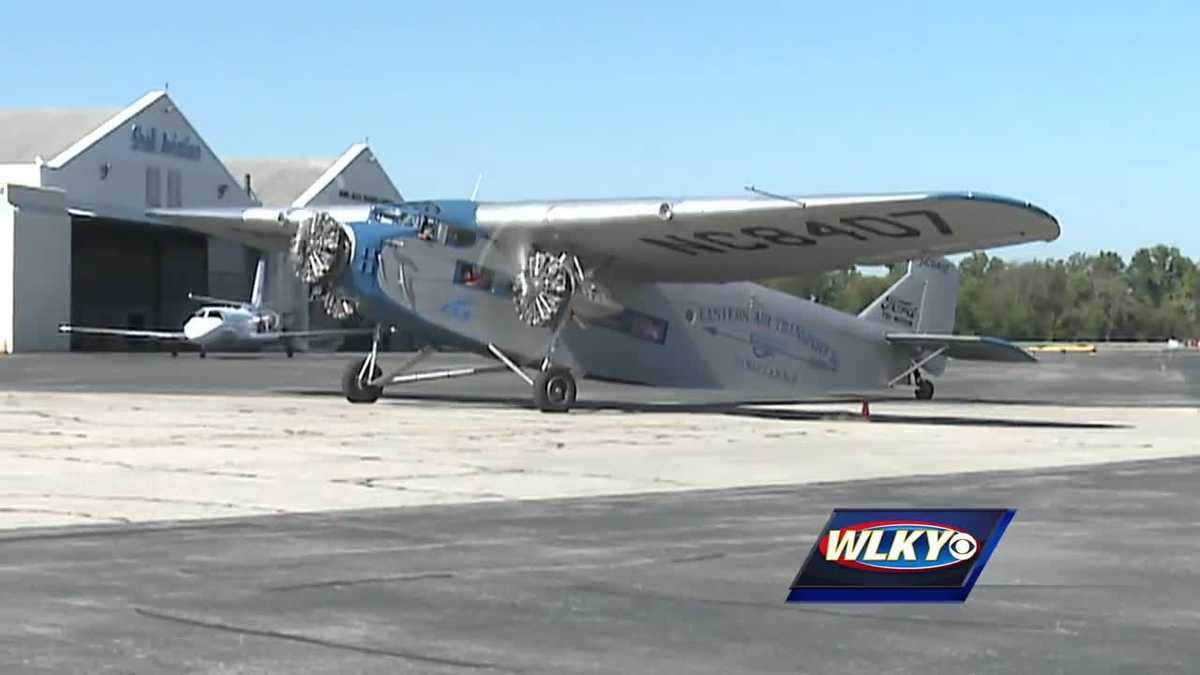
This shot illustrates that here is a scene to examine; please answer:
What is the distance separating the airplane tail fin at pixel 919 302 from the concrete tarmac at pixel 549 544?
9031mm

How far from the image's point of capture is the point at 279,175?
275ft

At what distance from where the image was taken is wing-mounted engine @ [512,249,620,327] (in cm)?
2331

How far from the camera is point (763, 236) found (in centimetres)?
2291

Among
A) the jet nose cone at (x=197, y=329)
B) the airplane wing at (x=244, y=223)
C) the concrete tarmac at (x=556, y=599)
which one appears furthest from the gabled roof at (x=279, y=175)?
the concrete tarmac at (x=556, y=599)

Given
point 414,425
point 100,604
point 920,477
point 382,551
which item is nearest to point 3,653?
point 100,604

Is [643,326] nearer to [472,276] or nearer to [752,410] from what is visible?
[752,410]

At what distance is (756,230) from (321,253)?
592 centimetres

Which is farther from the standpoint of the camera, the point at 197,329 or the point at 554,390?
the point at 197,329

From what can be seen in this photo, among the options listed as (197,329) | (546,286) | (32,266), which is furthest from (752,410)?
(32,266)

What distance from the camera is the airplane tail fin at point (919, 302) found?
29641mm

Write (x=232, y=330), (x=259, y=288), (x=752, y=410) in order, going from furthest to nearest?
(x=259, y=288)
(x=232, y=330)
(x=752, y=410)

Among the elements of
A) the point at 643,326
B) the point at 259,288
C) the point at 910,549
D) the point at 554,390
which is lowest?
the point at 554,390

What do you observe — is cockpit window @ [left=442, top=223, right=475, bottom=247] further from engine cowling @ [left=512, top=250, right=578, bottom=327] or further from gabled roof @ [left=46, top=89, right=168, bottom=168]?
gabled roof @ [left=46, top=89, right=168, bottom=168]

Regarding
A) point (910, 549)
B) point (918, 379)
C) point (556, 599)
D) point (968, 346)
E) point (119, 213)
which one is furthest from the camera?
point (119, 213)
